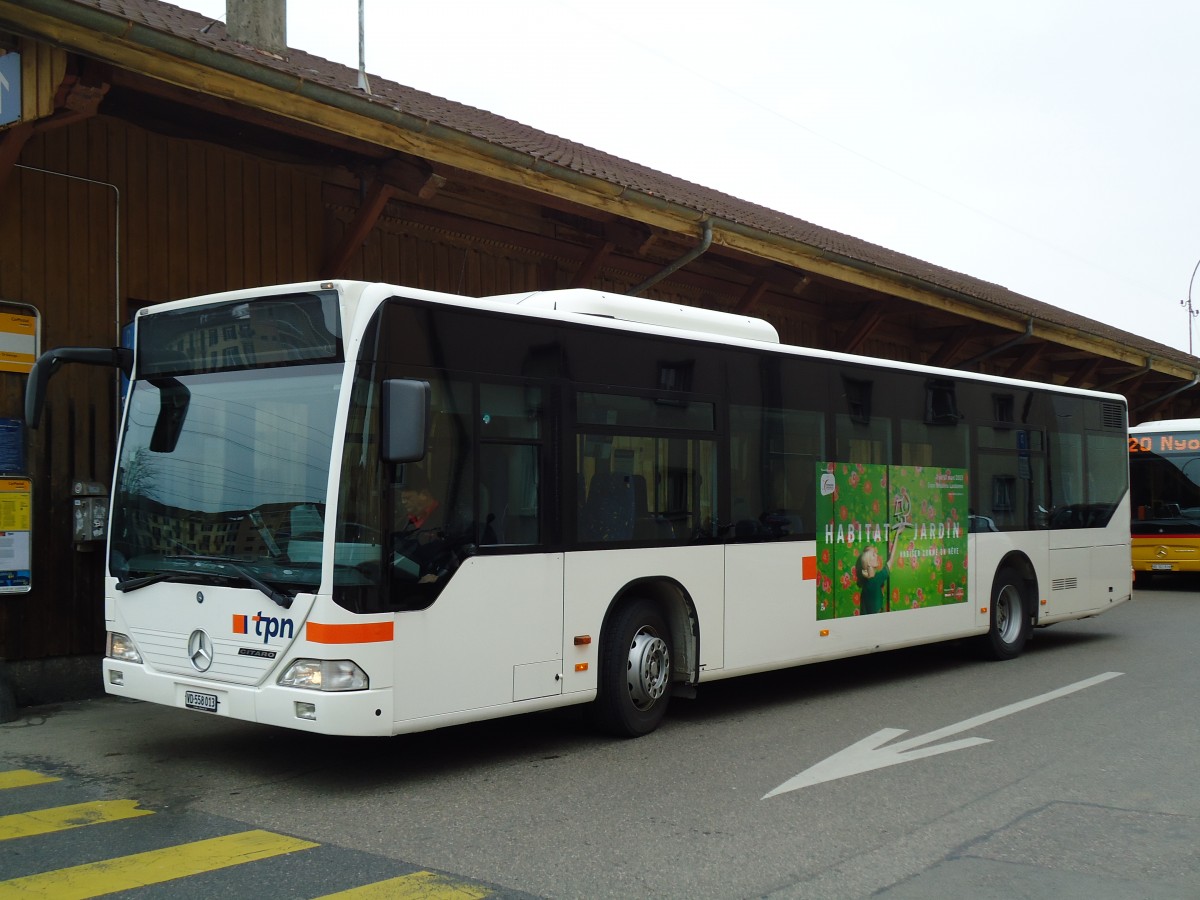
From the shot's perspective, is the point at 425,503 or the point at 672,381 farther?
the point at 672,381

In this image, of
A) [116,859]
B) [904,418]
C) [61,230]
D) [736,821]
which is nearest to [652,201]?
[904,418]

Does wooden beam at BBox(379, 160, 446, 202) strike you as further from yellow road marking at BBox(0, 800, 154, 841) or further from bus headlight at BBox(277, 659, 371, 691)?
yellow road marking at BBox(0, 800, 154, 841)

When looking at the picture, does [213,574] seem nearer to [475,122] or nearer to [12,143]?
[12,143]

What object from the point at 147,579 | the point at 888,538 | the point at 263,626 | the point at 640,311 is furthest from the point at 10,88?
the point at 888,538

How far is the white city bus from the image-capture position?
639cm

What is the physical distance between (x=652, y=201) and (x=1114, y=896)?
8728mm

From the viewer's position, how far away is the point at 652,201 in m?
12.3

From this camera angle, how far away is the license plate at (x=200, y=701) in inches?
260

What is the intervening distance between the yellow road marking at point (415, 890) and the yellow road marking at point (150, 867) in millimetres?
684

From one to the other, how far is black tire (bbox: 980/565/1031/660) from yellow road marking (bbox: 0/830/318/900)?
821cm

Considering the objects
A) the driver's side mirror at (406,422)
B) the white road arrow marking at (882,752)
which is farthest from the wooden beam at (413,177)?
the white road arrow marking at (882,752)

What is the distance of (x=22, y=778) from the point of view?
6887 millimetres

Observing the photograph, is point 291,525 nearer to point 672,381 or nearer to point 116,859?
point 116,859

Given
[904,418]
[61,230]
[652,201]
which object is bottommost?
[904,418]
